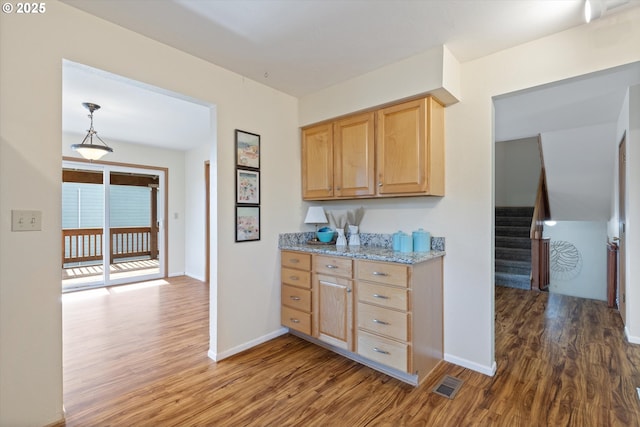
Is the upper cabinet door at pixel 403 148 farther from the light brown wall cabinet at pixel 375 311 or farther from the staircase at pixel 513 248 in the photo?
the staircase at pixel 513 248

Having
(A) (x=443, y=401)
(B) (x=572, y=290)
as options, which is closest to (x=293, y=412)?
(A) (x=443, y=401)

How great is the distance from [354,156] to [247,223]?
116cm

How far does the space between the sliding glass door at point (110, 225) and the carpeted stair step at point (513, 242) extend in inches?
245

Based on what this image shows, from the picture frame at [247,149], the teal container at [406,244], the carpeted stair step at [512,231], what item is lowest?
the carpeted stair step at [512,231]

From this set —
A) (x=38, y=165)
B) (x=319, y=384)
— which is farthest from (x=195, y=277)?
(x=38, y=165)

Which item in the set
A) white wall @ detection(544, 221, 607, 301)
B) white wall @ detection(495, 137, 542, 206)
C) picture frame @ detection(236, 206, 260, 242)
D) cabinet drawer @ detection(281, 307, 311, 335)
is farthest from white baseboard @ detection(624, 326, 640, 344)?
white wall @ detection(495, 137, 542, 206)

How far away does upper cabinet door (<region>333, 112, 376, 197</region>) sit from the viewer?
105 inches

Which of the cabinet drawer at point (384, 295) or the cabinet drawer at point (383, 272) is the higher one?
the cabinet drawer at point (383, 272)

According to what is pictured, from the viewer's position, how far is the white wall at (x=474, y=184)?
2.14 meters

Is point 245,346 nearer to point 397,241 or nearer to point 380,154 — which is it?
point 397,241

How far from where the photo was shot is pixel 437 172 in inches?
96.4

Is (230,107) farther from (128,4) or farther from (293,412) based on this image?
(293,412)

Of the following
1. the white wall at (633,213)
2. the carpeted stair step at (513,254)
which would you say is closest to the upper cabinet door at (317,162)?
the white wall at (633,213)

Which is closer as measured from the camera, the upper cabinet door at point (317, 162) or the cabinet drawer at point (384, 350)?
the cabinet drawer at point (384, 350)
